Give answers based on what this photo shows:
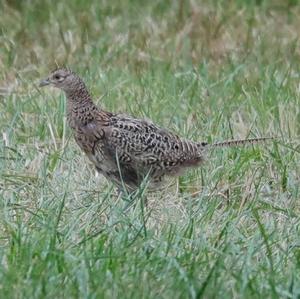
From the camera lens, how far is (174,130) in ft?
23.4

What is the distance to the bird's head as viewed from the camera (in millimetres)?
6551

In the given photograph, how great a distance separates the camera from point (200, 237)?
5535mm

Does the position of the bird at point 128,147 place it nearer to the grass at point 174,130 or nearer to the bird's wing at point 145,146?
the bird's wing at point 145,146

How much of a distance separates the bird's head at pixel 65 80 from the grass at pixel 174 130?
0.36 m

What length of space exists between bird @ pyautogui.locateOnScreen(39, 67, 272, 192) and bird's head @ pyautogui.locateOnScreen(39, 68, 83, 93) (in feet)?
0.22

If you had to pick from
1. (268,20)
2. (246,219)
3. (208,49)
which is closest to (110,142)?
(246,219)

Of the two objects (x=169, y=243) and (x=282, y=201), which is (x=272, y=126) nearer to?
(x=282, y=201)

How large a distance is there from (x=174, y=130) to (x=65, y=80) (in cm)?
81

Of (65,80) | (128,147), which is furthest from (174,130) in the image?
(128,147)

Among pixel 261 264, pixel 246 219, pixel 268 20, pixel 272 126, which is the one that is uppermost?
pixel 268 20

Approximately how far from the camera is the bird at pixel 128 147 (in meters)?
6.26

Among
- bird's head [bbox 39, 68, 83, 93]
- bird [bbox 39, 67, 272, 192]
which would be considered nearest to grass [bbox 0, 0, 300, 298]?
bird [bbox 39, 67, 272, 192]

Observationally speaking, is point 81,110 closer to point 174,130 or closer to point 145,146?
point 145,146

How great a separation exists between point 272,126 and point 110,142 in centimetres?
117
